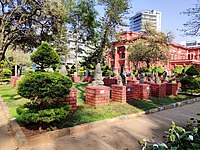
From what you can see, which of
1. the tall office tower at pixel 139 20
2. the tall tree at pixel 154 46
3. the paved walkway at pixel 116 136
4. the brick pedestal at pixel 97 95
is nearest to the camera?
the paved walkway at pixel 116 136

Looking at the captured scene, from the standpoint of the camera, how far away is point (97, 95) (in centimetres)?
479

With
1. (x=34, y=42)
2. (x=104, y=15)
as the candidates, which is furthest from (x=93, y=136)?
(x=34, y=42)

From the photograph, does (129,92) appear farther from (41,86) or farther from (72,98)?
(41,86)

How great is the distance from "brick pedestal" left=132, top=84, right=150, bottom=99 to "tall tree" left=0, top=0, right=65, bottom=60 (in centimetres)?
971

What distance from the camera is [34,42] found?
15.2 metres

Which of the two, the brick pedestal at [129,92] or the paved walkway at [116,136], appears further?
the brick pedestal at [129,92]

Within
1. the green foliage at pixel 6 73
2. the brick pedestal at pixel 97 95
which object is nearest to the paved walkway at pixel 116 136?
the brick pedestal at pixel 97 95

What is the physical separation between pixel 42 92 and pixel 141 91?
449cm

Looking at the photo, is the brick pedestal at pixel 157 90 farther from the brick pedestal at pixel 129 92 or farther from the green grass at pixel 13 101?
the green grass at pixel 13 101

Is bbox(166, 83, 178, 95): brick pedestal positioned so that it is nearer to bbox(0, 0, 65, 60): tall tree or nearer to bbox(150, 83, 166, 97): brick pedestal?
bbox(150, 83, 166, 97): brick pedestal

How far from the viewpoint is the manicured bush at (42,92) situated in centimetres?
290

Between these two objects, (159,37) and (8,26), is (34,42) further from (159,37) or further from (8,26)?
(159,37)

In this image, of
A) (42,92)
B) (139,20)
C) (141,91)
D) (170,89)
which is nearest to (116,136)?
(42,92)

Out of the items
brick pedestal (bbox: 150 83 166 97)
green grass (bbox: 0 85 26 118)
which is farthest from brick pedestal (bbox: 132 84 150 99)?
green grass (bbox: 0 85 26 118)
